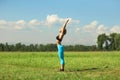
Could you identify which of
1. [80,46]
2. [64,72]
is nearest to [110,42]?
[80,46]

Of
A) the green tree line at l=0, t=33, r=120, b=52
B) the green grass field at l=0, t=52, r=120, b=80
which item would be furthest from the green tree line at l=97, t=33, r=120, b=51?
the green grass field at l=0, t=52, r=120, b=80

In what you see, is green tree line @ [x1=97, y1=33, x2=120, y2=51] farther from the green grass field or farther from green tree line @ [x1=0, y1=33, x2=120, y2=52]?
the green grass field

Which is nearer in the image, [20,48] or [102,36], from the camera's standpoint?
[20,48]

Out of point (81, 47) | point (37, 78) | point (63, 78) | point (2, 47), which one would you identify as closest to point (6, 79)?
point (37, 78)

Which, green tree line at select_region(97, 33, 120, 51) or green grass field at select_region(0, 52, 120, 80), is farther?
green tree line at select_region(97, 33, 120, 51)

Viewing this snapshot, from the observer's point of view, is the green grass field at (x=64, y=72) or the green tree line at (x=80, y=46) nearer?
the green grass field at (x=64, y=72)

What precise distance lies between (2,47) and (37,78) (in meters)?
96.6

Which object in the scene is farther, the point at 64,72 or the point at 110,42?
the point at 110,42

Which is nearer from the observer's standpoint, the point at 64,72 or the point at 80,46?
the point at 64,72

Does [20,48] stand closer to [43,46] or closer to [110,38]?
[43,46]

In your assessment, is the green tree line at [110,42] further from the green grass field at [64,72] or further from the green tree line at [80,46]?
the green grass field at [64,72]

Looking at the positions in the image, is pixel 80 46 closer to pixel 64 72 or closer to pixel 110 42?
pixel 110 42

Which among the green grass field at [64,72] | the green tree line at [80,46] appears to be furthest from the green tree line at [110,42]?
the green grass field at [64,72]

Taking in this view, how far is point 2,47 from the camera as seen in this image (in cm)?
10675
